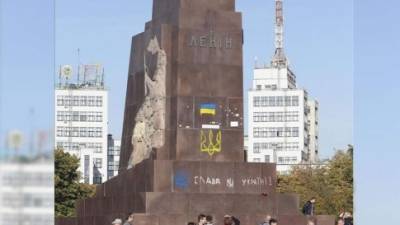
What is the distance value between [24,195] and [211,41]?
57.6 feet

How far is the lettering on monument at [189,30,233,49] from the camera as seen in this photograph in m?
20.5

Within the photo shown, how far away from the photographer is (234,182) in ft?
63.4

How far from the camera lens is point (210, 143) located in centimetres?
2006

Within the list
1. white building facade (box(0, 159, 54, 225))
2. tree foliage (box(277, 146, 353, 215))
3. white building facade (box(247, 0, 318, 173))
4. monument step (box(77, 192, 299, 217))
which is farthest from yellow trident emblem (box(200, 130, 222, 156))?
Answer: white building facade (box(247, 0, 318, 173))

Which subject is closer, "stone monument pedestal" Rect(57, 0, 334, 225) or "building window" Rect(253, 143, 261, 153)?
"stone monument pedestal" Rect(57, 0, 334, 225)

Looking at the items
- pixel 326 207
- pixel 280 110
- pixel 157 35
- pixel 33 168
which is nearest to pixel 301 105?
pixel 280 110

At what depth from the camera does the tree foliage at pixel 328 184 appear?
47.2m

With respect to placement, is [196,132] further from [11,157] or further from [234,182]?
[11,157]

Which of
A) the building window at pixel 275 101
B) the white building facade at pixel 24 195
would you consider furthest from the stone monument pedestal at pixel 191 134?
the building window at pixel 275 101

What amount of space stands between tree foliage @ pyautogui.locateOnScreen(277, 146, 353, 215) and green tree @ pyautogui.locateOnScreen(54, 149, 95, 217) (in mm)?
10232

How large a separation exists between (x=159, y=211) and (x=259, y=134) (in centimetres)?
11125

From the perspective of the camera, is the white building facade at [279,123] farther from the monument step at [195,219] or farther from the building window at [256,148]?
the monument step at [195,219]

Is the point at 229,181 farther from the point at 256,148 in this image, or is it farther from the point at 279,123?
the point at 279,123

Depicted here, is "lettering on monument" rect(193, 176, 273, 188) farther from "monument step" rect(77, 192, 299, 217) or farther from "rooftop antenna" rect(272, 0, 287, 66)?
"rooftop antenna" rect(272, 0, 287, 66)
